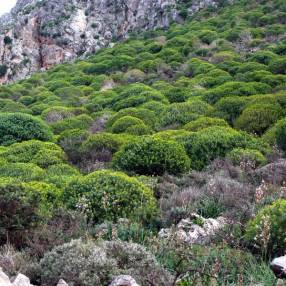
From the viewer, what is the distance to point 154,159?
37.5ft

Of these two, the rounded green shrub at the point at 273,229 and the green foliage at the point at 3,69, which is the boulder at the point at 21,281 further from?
the green foliage at the point at 3,69

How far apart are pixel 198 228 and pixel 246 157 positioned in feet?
16.3

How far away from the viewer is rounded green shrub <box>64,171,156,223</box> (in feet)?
25.6

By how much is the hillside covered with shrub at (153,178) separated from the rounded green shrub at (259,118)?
4 cm

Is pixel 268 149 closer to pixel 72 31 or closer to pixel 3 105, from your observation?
pixel 3 105

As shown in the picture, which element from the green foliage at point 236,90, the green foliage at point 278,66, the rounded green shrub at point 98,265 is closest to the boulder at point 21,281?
the rounded green shrub at point 98,265

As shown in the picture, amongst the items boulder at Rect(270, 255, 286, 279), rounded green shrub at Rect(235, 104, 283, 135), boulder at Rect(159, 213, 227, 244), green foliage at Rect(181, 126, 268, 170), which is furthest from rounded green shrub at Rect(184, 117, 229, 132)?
boulder at Rect(270, 255, 286, 279)

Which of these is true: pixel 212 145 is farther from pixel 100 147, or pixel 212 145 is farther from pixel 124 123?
pixel 124 123

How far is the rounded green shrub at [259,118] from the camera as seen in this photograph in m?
15.0

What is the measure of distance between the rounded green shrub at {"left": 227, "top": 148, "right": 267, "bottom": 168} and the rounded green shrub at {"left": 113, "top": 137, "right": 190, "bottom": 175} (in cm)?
108

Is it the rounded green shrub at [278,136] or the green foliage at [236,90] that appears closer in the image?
the rounded green shrub at [278,136]

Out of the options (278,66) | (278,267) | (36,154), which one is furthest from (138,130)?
(278,267)

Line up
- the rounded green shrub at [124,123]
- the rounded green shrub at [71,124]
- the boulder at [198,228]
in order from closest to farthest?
the boulder at [198,228], the rounded green shrub at [124,123], the rounded green shrub at [71,124]

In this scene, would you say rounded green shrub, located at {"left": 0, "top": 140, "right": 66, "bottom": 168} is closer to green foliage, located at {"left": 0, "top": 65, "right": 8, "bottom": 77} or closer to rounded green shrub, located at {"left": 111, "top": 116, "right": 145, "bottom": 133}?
rounded green shrub, located at {"left": 111, "top": 116, "right": 145, "bottom": 133}
